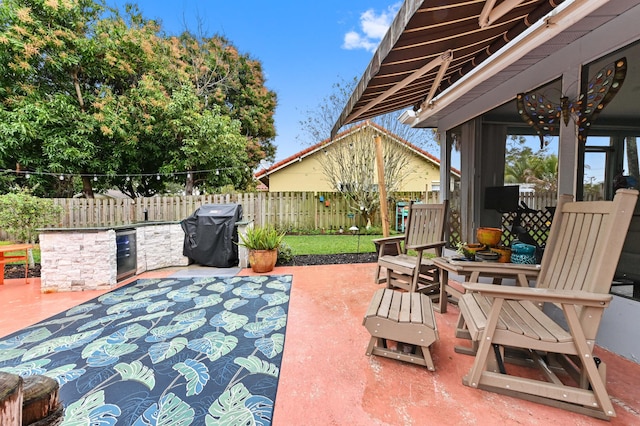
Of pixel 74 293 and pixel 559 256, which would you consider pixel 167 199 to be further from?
pixel 559 256

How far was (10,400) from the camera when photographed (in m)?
0.54

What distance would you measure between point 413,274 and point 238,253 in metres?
3.35

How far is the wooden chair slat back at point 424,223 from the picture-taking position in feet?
12.2

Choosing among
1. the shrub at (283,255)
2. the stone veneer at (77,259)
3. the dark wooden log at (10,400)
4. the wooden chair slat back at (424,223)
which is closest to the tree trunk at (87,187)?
the stone veneer at (77,259)

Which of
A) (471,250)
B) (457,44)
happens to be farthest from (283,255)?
(457,44)

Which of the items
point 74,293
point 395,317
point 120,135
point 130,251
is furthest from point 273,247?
point 120,135

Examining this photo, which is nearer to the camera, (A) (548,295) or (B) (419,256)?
(A) (548,295)

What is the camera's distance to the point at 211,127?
9.94 meters

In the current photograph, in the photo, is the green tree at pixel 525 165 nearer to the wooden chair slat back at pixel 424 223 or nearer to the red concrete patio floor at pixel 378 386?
the wooden chair slat back at pixel 424 223

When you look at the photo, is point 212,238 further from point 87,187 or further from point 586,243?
point 87,187

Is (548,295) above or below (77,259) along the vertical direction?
above

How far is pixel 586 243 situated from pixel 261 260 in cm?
406

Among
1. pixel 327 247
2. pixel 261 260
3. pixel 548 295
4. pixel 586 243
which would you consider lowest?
pixel 327 247

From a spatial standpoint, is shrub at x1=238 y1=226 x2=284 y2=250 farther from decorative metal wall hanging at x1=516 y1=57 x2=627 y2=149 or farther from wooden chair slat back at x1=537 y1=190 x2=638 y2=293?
decorative metal wall hanging at x1=516 y1=57 x2=627 y2=149
